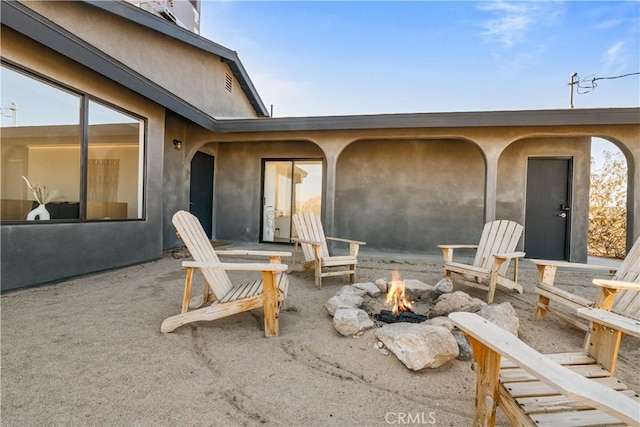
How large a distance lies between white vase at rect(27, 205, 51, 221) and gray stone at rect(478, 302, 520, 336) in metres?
4.57

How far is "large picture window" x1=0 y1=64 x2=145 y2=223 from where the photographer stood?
128 inches

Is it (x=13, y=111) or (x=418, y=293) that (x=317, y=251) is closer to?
(x=418, y=293)

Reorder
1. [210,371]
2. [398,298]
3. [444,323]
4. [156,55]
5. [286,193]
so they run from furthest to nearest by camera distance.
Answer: [286,193] < [156,55] < [398,298] < [444,323] < [210,371]

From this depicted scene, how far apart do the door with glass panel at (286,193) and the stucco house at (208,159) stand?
34 millimetres

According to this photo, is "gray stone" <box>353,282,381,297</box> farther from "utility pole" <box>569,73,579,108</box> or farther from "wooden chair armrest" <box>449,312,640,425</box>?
"utility pole" <box>569,73,579,108</box>

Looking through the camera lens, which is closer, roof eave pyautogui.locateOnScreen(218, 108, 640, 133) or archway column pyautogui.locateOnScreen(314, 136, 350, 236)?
roof eave pyautogui.locateOnScreen(218, 108, 640, 133)

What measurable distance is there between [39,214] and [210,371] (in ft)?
10.1

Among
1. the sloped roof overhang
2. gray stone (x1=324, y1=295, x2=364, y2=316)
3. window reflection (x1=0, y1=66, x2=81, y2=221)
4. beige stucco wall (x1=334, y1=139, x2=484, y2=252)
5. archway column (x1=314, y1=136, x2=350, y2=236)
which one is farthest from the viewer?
beige stucco wall (x1=334, y1=139, x2=484, y2=252)

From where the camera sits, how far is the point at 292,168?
7273mm

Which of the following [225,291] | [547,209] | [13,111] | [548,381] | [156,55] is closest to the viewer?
[548,381]

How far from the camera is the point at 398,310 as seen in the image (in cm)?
284

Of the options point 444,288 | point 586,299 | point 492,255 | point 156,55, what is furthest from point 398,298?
point 156,55

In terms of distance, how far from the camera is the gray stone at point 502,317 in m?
2.35

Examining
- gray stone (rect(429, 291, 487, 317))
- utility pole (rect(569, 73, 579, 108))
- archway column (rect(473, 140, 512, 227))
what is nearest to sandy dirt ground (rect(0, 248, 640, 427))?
gray stone (rect(429, 291, 487, 317))
